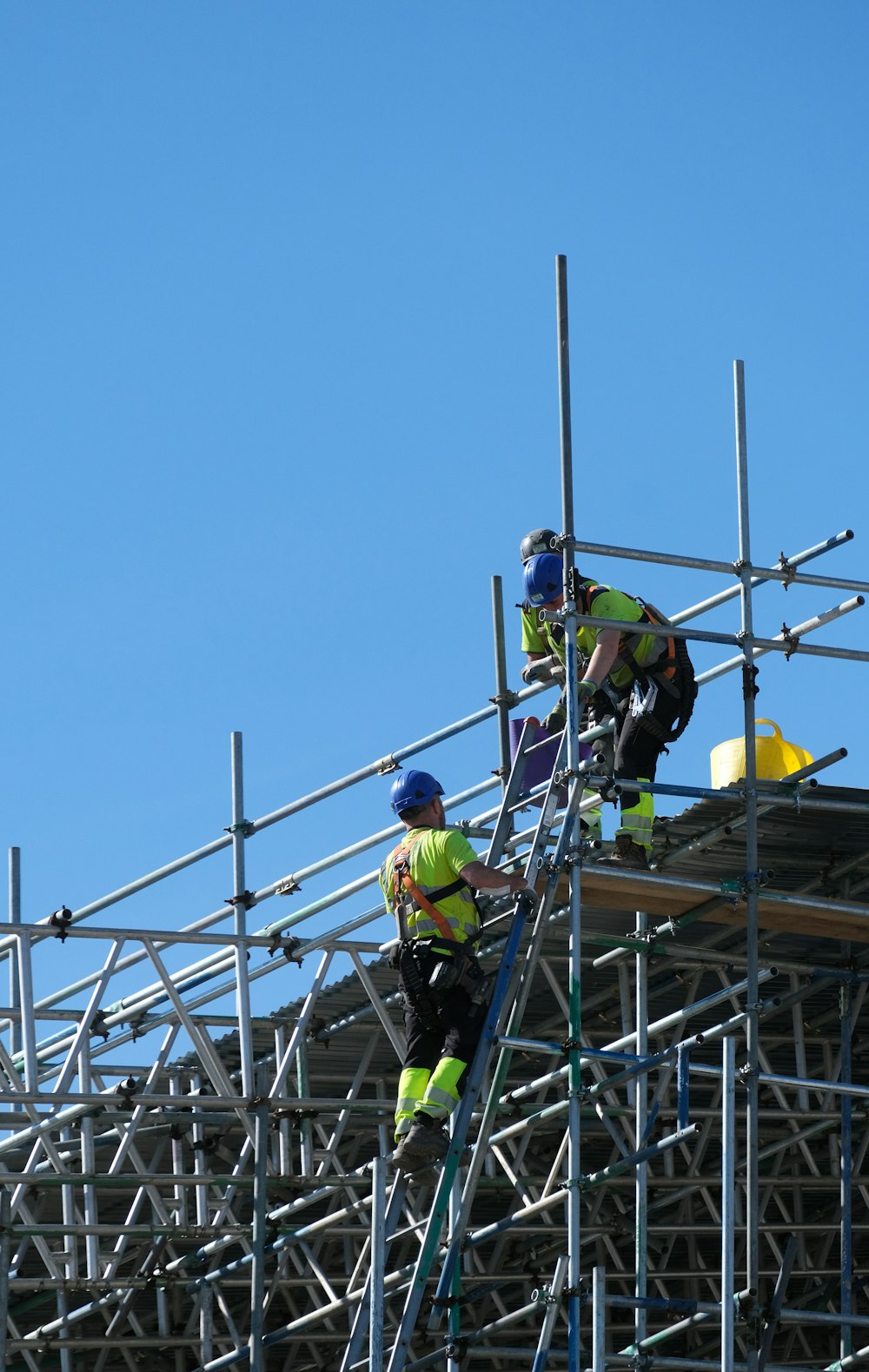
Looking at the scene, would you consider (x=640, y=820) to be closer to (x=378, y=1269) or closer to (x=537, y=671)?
(x=537, y=671)

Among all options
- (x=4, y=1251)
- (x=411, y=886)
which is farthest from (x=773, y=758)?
(x=4, y=1251)

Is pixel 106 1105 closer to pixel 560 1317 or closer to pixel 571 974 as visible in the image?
pixel 571 974

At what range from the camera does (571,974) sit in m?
10.9

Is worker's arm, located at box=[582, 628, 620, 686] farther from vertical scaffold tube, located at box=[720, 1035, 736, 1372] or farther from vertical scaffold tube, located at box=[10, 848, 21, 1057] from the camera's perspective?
vertical scaffold tube, located at box=[10, 848, 21, 1057]

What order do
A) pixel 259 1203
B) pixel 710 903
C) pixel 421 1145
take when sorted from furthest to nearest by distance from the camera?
pixel 259 1203 → pixel 710 903 → pixel 421 1145

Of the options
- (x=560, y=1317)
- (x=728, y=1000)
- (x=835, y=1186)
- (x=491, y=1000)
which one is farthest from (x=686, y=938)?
(x=560, y=1317)

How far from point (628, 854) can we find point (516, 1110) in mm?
2376

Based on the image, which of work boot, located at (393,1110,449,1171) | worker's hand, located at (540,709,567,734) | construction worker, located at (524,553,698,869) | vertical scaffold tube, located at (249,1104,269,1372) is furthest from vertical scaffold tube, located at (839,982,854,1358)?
work boot, located at (393,1110,449,1171)

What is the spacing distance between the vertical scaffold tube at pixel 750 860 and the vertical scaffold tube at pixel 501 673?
1.85m

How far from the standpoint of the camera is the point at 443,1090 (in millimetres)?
10438

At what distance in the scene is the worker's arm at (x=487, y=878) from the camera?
34.8ft

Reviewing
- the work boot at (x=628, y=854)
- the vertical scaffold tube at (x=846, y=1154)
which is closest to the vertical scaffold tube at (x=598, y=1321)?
the work boot at (x=628, y=854)

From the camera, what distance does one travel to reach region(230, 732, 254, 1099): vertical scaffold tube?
13.0 meters

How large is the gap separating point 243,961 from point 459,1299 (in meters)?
3.17
